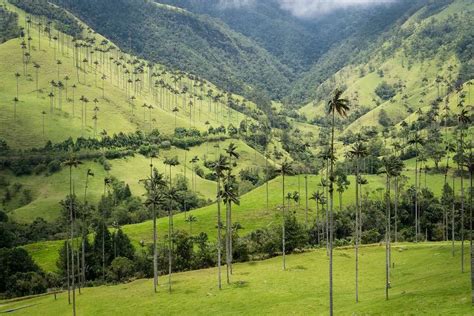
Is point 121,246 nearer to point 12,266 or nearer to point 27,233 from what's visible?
point 12,266

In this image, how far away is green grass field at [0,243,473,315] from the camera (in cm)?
6856

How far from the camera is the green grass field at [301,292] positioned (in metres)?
68.6

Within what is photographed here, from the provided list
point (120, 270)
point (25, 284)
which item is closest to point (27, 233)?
point (25, 284)

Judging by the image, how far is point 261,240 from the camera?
144875 millimetres

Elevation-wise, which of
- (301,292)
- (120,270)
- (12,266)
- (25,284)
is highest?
(301,292)

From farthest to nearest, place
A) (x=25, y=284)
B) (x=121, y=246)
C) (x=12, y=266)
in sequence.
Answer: (x=121, y=246) < (x=12, y=266) < (x=25, y=284)

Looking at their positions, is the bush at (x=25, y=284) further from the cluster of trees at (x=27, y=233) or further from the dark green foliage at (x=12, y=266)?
the cluster of trees at (x=27, y=233)

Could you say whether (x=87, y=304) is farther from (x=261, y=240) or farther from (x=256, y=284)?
(x=261, y=240)

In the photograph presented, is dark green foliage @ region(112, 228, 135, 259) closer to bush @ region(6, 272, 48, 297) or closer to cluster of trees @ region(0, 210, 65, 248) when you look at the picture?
bush @ region(6, 272, 48, 297)

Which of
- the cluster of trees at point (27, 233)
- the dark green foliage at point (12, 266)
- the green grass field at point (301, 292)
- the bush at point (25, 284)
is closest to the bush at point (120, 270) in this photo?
the green grass field at point (301, 292)

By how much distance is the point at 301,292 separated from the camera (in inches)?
3457

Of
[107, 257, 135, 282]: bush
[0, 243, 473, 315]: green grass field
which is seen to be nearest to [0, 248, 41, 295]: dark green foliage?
[0, 243, 473, 315]: green grass field

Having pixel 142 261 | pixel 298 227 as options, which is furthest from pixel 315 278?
pixel 142 261

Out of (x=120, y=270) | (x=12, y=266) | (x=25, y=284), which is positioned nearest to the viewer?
(x=25, y=284)
